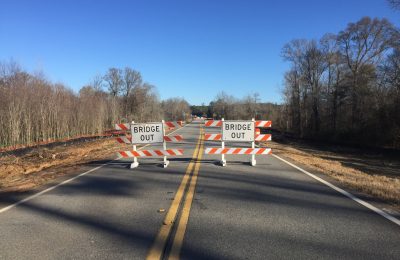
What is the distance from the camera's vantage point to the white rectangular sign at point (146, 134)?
1185 cm

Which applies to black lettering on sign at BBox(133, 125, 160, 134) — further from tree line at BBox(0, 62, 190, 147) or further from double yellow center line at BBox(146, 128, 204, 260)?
tree line at BBox(0, 62, 190, 147)

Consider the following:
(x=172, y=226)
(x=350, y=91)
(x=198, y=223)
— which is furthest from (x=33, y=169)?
(x=350, y=91)

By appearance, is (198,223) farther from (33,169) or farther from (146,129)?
(33,169)

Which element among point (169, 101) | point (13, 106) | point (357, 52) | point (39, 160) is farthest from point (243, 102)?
point (39, 160)

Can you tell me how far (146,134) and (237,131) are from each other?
3344mm

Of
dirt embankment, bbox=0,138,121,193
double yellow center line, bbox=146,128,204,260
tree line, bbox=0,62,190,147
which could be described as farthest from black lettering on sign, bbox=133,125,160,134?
tree line, bbox=0,62,190,147

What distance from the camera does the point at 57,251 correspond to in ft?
13.9

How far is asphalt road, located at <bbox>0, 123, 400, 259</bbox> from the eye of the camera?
4191mm

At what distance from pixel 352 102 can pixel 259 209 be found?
44269 millimetres

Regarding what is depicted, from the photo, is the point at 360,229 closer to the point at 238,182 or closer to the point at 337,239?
the point at 337,239

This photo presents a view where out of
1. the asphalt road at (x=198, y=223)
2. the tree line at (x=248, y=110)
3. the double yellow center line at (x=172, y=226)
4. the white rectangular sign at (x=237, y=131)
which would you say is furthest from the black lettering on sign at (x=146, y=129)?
the tree line at (x=248, y=110)

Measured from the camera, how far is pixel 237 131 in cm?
1200

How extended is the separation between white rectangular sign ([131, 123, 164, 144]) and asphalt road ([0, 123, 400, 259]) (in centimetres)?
302

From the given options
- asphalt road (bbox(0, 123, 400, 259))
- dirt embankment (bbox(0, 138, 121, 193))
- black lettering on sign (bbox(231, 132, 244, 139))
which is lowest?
dirt embankment (bbox(0, 138, 121, 193))
